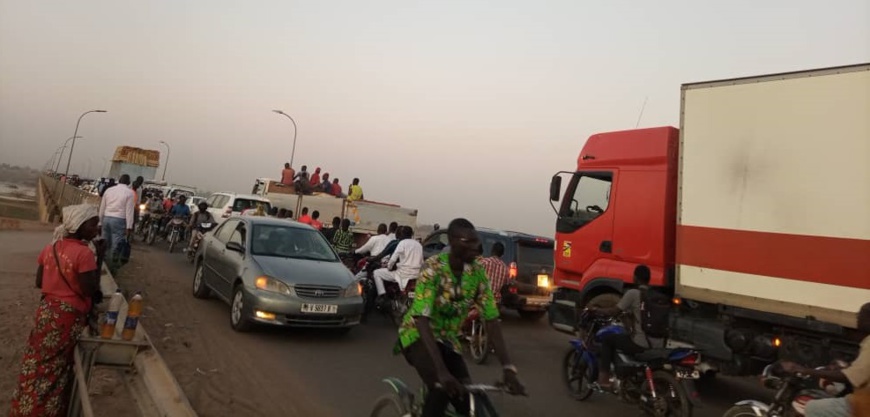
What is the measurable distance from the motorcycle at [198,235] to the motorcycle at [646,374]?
430 inches

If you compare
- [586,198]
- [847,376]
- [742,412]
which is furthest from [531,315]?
[847,376]

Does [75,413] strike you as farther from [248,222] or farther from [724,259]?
[724,259]

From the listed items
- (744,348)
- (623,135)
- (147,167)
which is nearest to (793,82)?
(623,135)

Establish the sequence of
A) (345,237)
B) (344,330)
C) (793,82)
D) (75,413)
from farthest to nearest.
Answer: (345,237) < (344,330) < (793,82) < (75,413)

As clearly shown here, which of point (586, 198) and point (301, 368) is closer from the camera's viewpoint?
point (301, 368)

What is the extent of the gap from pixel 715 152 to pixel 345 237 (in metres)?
7.39

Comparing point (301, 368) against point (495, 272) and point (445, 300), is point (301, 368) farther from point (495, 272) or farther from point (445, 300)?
point (445, 300)

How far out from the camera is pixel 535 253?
10.8 m

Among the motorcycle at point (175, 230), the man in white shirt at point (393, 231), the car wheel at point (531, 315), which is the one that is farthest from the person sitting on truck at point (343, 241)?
the motorcycle at point (175, 230)

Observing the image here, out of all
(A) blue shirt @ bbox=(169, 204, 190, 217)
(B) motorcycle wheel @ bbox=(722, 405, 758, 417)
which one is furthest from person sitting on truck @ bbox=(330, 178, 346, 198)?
(B) motorcycle wheel @ bbox=(722, 405, 758, 417)

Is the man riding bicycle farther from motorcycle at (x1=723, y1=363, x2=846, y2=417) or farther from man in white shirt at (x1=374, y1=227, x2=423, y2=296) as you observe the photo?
man in white shirt at (x1=374, y1=227, x2=423, y2=296)

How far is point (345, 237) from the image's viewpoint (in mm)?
11844

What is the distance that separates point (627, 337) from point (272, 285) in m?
4.49

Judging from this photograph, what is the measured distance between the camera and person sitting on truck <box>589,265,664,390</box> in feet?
18.9
